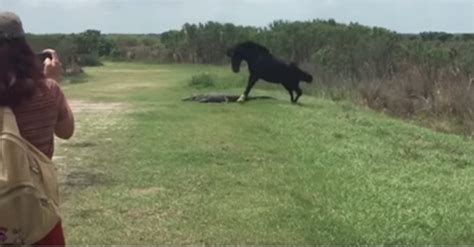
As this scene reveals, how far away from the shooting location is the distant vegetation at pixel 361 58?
744 inches

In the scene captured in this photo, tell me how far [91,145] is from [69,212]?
473cm

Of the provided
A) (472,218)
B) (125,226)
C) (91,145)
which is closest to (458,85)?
(91,145)

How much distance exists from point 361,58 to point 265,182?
22.8m

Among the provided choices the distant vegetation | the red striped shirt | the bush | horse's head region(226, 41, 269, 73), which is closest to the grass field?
the red striped shirt

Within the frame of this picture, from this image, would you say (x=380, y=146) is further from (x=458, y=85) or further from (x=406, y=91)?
(x=406, y=91)

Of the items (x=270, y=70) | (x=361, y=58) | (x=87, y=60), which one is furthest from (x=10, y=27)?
(x=87, y=60)

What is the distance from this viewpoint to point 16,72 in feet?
10.6

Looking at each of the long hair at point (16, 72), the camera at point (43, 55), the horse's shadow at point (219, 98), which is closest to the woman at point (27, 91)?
the long hair at point (16, 72)

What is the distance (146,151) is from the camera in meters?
10.8

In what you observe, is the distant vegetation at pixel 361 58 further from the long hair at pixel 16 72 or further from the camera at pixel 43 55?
the long hair at pixel 16 72

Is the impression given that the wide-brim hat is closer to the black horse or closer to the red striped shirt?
the red striped shirt

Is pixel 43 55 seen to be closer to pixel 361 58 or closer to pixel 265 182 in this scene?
pixel 265 182

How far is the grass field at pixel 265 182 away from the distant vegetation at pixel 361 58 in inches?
146

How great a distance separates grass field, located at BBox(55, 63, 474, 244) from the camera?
6.17 metres
